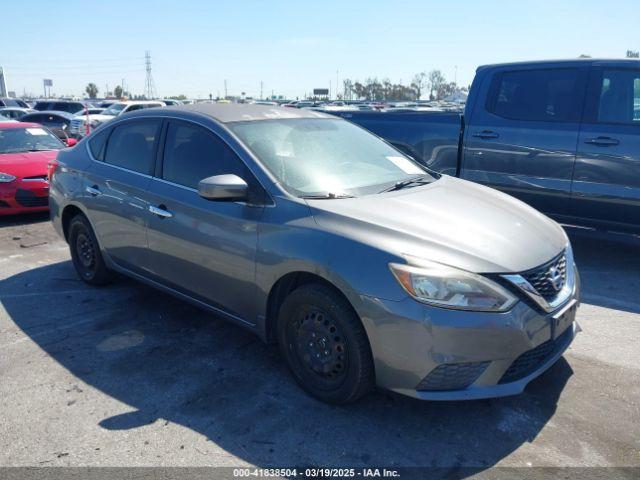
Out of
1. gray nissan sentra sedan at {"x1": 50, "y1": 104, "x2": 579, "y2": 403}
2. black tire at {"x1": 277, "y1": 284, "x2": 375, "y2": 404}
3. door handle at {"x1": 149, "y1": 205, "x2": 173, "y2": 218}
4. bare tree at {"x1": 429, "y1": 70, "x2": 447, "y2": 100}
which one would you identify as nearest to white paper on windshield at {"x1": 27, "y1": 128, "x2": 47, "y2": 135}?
gray nissan sentra sedan at {"x1": 50, "y1": 104, "x2": 579, "y2": 403}

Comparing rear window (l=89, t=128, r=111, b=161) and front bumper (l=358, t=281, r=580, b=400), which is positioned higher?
rear window (l=89, t=128, r=111, b=161)

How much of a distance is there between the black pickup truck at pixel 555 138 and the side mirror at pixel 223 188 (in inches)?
140

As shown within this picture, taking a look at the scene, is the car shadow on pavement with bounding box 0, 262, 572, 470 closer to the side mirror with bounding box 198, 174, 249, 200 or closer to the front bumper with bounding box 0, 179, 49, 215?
the side mirror with bounding box 198, 174, 249, 200

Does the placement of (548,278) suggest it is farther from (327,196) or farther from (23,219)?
(23,219)

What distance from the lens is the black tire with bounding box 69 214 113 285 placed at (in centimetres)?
500

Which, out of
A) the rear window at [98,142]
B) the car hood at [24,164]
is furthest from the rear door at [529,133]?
the car hood at [24,164]

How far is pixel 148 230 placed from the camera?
4.17 meters

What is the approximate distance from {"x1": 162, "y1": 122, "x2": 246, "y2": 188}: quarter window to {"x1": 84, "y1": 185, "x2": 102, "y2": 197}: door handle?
3.09 ft

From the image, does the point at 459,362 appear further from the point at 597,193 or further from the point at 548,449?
the point at 597,193

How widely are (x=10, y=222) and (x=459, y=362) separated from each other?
7.51 meters

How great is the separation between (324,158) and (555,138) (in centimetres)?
294

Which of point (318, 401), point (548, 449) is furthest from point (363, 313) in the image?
point (548, 449)

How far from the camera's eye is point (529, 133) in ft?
18.8

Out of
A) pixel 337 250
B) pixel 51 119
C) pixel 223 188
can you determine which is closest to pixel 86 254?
pixel 223 188
